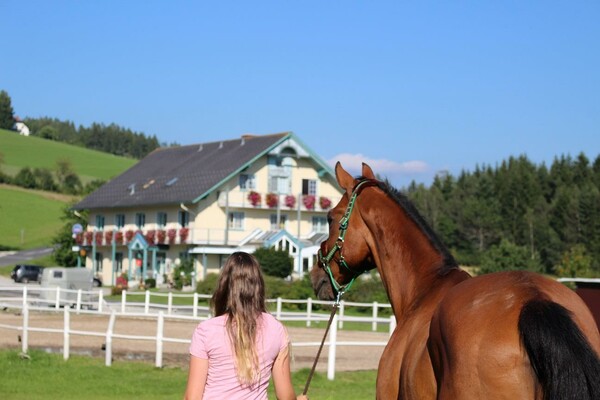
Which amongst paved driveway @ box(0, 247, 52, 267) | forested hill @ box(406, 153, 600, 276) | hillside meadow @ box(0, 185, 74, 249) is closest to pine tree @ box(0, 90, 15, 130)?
hillside meadow @ box(0, 185, 74, 249)

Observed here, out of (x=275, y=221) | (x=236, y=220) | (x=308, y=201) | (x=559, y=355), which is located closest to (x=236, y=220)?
(x=236, y=220)

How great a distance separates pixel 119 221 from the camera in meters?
69.4

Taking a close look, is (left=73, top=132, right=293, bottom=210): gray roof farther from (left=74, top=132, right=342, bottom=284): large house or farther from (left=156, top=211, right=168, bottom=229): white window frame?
(left=156, top=211, right=168, bottom=229): white window frame

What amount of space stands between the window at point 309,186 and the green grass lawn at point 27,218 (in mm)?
36466

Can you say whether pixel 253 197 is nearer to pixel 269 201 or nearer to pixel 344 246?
pixel 269 201

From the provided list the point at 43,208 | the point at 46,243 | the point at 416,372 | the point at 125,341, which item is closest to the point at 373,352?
the point at 125,341

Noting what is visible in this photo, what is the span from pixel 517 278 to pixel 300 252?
2211 inches

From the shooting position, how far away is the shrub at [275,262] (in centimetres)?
5216

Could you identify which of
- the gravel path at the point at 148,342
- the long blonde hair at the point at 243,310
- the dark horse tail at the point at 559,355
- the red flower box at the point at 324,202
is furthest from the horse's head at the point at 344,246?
the red flower box at the point at 324,202

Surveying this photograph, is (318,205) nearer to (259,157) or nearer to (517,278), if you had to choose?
(259,157)

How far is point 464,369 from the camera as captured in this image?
4.32 m

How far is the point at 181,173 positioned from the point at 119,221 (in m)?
6.61

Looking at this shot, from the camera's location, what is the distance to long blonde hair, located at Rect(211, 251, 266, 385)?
4949 millimetres

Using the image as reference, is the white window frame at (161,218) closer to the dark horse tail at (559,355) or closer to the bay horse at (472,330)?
the bay horse at (472,330)
